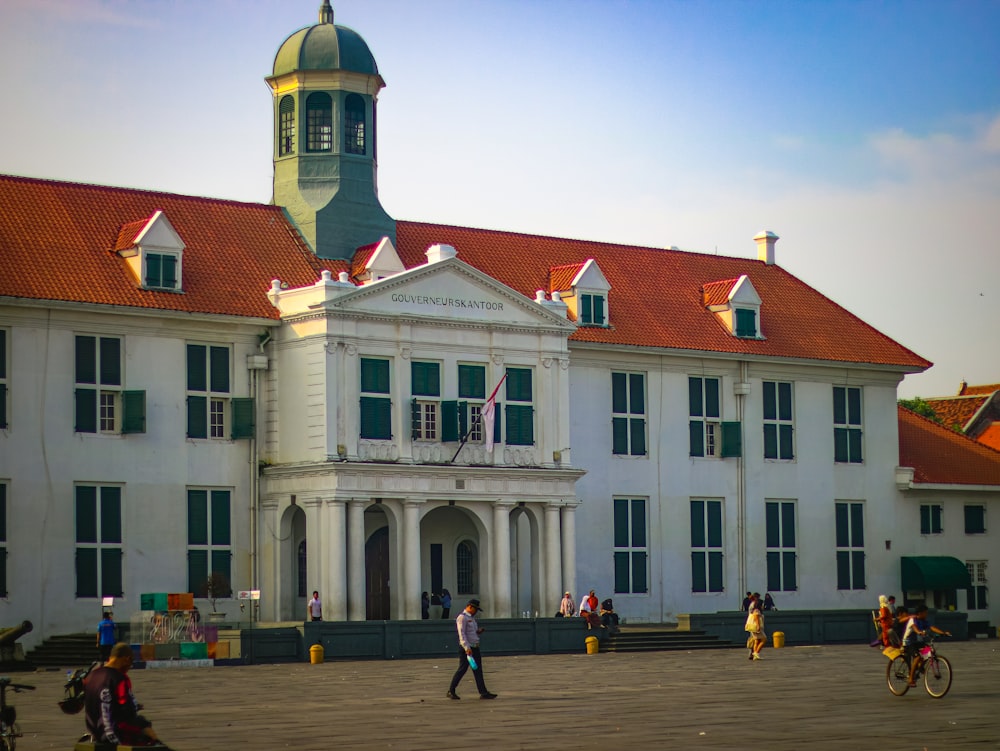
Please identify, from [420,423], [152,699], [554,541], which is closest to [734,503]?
[554,541]

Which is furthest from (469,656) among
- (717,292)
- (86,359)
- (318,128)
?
(717,292)

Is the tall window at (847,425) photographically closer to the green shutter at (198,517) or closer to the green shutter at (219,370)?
the green shutter at (219,370)

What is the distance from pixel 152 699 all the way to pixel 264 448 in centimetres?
1892

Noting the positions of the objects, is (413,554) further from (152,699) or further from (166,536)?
(152,699)

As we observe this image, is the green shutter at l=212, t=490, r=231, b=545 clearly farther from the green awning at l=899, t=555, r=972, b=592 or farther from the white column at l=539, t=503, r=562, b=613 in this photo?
the green awning at l=899, t=555, r=972, b=592

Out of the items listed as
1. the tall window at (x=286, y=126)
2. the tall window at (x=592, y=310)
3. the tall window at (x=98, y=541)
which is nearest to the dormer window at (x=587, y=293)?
the tall window at (x=592, y=310)

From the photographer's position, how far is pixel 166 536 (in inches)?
1876

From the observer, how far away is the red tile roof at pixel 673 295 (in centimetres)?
5688

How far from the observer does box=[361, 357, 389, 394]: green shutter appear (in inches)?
1928

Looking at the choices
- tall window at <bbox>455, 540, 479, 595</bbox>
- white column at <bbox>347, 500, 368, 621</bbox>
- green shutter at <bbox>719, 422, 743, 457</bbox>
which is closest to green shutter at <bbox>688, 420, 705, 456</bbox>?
green shutter at <bbox>719, 422, 743, 457</bbox>

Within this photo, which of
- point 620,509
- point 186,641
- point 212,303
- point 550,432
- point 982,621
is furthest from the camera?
point 982,621

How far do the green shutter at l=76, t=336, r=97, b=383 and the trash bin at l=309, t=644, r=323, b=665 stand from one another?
9625 mm

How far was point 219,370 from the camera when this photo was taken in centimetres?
4928

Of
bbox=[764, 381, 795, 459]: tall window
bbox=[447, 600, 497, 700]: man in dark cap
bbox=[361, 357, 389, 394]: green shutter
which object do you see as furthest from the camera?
bbox=[764, 381, 795, 459]: tall window
